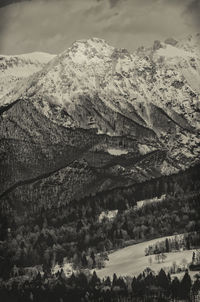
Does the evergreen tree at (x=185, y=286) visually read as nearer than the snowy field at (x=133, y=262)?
Yes

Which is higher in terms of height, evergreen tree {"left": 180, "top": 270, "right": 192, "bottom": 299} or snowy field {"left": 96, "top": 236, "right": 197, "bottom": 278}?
snowy field {"left": 96, "top": 236, "right": 197, "bottom": 278}

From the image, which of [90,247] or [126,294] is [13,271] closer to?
[126,294]

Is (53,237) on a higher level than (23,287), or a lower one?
higher

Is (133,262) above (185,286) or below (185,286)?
above

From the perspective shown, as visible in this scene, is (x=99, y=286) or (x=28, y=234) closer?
(x=99, y=286)

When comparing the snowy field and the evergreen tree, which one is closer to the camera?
the evergreen tree

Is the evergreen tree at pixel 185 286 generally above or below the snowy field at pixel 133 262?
below

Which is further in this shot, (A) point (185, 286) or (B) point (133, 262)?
(B) point (133, 262)

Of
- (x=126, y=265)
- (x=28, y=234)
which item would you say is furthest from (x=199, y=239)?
(x=28, y=234)
